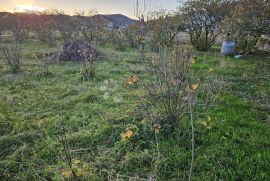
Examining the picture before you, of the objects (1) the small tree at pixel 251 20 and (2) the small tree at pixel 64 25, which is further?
(2) the small tree at pixel 64 25

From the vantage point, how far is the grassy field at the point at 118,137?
2.74 m

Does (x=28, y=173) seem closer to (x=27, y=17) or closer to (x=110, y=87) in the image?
(x=110, y=87)

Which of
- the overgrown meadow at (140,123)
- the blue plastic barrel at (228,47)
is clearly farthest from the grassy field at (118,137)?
the blue plastic barrel at (228,47)

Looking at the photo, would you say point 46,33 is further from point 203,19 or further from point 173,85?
point 173,85

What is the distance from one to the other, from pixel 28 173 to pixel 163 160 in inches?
57.4

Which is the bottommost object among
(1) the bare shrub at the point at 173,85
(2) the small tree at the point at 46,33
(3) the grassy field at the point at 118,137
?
(3) the grassy field at the point at 118,137

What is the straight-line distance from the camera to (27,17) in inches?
924

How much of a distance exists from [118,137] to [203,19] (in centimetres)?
1080

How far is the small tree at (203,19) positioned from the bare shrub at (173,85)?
948cm

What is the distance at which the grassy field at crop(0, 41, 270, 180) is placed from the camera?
2.74 meters

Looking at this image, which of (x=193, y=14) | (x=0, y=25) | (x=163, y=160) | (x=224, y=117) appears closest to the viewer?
(x=163, y=160)

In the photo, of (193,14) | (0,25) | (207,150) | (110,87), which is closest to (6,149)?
(207,150)

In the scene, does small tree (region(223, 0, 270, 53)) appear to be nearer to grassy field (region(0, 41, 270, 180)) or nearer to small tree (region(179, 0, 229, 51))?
grassy field (region(0, 41, 270, 180))

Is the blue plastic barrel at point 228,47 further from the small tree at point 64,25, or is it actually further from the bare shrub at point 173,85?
the small tree at point 64,25
